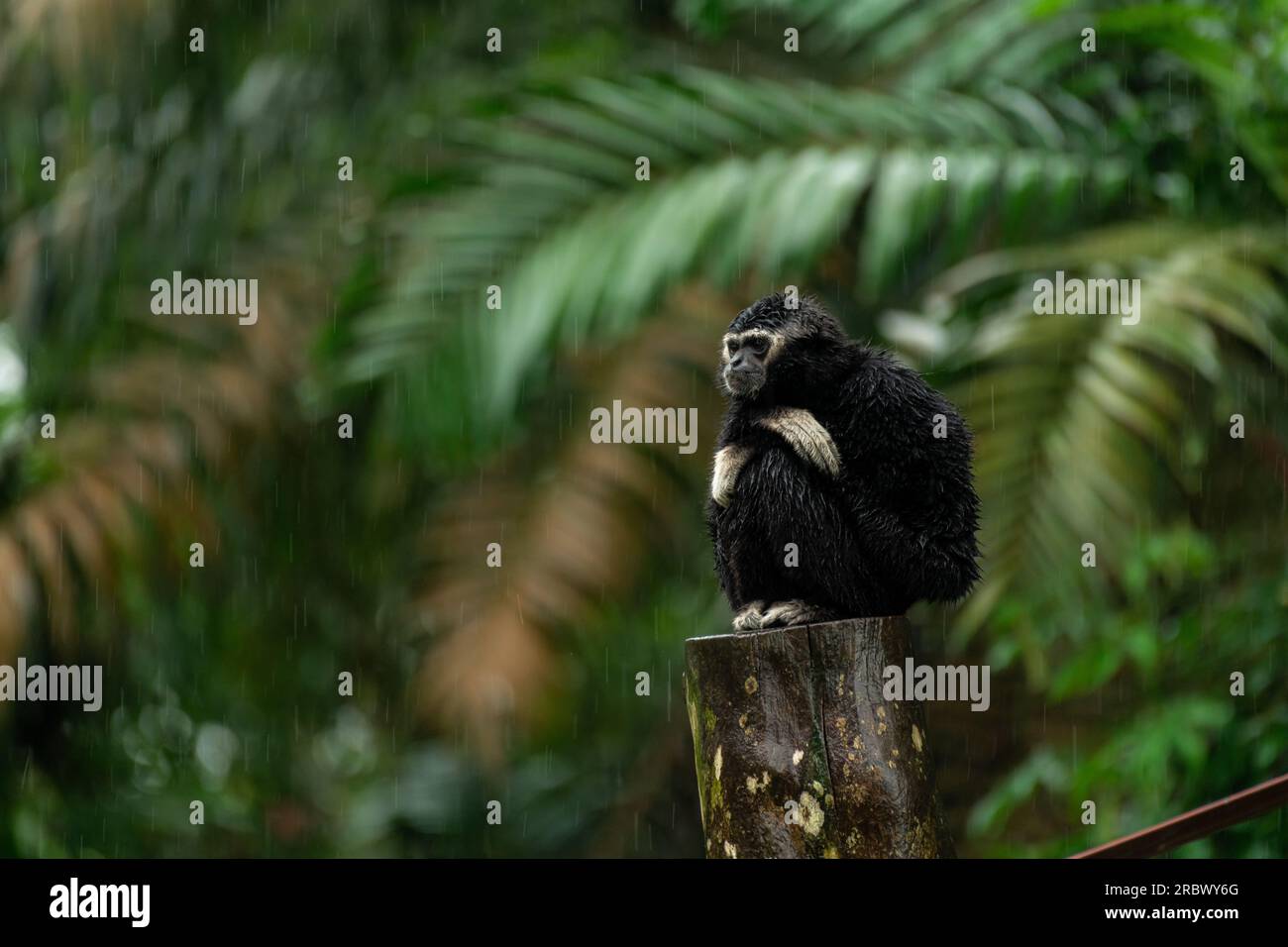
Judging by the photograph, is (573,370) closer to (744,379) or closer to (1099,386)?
(1099,386)

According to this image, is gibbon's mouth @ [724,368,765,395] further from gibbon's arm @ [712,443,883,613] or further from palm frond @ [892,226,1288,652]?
palm frond @ [892,226,1288,652]

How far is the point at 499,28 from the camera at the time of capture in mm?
8781

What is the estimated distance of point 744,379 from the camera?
3.14 m

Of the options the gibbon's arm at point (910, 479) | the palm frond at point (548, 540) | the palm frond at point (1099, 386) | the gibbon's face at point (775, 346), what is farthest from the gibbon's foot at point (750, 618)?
the palm frond at point (548, 540)

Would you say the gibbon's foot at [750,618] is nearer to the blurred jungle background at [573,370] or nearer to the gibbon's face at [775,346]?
the gibbon's face at [775,346]

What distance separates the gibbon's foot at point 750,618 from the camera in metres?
3.27

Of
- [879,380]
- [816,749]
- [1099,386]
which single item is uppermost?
[1099,386]

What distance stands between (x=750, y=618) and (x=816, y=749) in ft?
1.07

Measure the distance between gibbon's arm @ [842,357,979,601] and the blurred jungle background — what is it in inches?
62.9

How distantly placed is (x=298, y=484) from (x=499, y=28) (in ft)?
9.83

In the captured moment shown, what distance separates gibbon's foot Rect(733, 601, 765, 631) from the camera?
3270 millimetres

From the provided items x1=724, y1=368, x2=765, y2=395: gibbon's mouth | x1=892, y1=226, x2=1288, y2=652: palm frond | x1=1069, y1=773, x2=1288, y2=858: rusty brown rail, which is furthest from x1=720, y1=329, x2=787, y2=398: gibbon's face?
x1=892, y1=226, x2=1288, y2=652: palm frond

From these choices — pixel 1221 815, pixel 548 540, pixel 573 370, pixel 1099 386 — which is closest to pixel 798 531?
pixel 1221 815

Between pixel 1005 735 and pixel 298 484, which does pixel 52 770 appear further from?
pixel 1005 735
